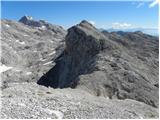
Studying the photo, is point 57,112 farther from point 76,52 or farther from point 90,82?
point 76,52

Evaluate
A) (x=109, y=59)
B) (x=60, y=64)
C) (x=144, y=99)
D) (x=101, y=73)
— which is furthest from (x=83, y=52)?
(x=144, y=99)

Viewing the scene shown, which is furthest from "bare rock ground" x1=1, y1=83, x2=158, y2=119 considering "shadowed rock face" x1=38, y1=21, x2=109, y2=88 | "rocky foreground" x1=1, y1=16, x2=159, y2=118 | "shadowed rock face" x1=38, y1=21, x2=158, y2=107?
"shadowed rock face" x1=38, y1=21, x2=109, y2=88

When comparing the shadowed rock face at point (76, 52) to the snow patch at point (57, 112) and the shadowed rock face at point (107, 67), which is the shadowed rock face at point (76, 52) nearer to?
the shadowed rock face at point (107, 67)

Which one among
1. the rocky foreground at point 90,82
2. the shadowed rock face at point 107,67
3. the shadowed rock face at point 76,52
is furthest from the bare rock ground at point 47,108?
the shadowed rock face at point 76,52

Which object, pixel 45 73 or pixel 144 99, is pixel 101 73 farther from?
pixel 45 73

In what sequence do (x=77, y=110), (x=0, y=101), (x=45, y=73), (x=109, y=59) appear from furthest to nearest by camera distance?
1. (x=45, y=73)
2. (x=109, y=59)
3. (x=77, y=110)
4. (x=0, y=101)

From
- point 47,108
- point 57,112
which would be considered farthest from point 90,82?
point 57,112

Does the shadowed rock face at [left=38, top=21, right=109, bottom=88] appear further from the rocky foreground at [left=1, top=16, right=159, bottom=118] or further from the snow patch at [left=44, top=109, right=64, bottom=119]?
the snow patch at [left=44, top=109, right=64, bottom=119]
